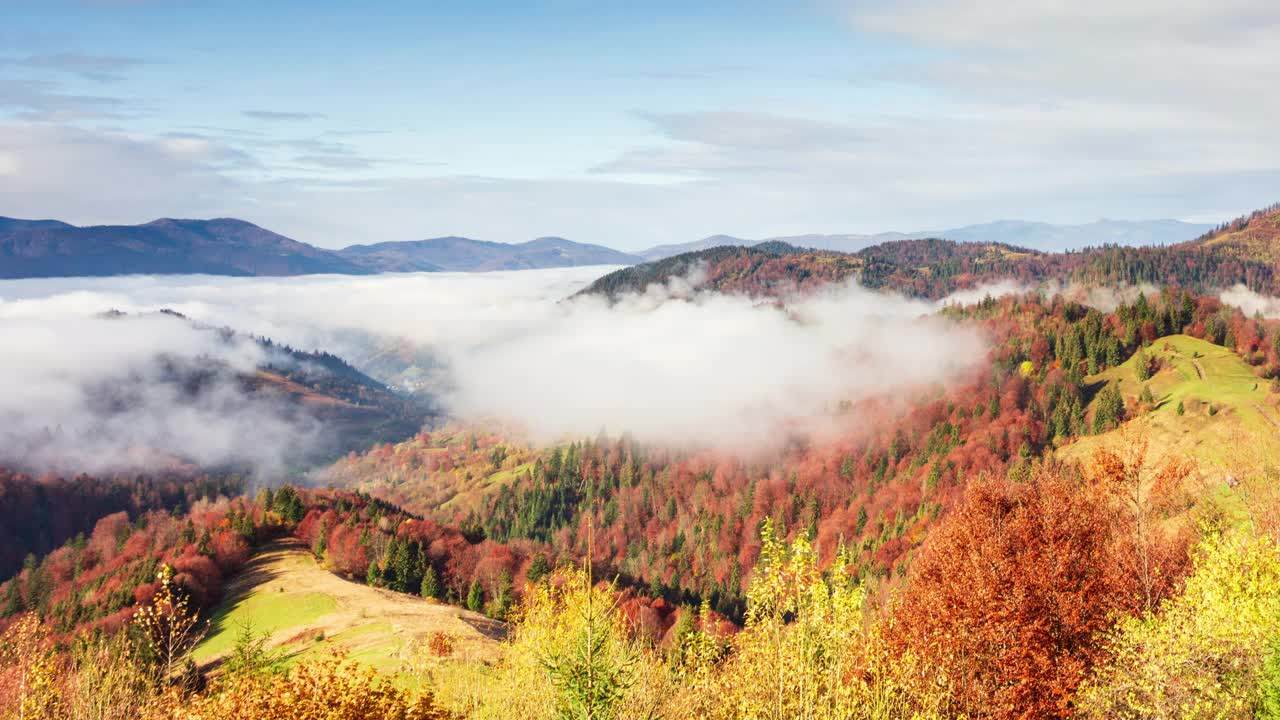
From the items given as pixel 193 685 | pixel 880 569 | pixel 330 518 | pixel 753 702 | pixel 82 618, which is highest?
pixel 753 702

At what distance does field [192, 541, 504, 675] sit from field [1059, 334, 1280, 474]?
114 meters

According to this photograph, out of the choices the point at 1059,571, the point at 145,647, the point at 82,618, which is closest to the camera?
the point at 1059,571

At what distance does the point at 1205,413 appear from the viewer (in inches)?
6334

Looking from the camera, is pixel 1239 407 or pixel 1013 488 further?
pixel 1239 407

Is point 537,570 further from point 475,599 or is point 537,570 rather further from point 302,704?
point 302,704

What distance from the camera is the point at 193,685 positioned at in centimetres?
4719

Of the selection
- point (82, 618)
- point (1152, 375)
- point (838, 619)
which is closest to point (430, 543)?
point (82, 618)

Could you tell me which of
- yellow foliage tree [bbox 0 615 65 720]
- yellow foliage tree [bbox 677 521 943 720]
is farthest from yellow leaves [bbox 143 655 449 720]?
yellow foliage tree [bbox 677 521 943 720]

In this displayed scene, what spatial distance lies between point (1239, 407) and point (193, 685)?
191073 millimetres

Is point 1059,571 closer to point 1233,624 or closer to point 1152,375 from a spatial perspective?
point 1233,624

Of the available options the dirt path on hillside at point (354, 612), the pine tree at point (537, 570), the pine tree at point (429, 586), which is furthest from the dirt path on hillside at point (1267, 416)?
the pine tree at point (429, 586)

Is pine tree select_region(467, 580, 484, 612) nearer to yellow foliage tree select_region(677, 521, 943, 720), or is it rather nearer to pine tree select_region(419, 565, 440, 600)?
pine tree select_region(419, 565, 440, 600)

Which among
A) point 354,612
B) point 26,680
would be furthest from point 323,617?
point 26,680

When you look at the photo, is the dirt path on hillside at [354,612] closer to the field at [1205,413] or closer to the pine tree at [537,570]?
the pine tree at [537,570]
